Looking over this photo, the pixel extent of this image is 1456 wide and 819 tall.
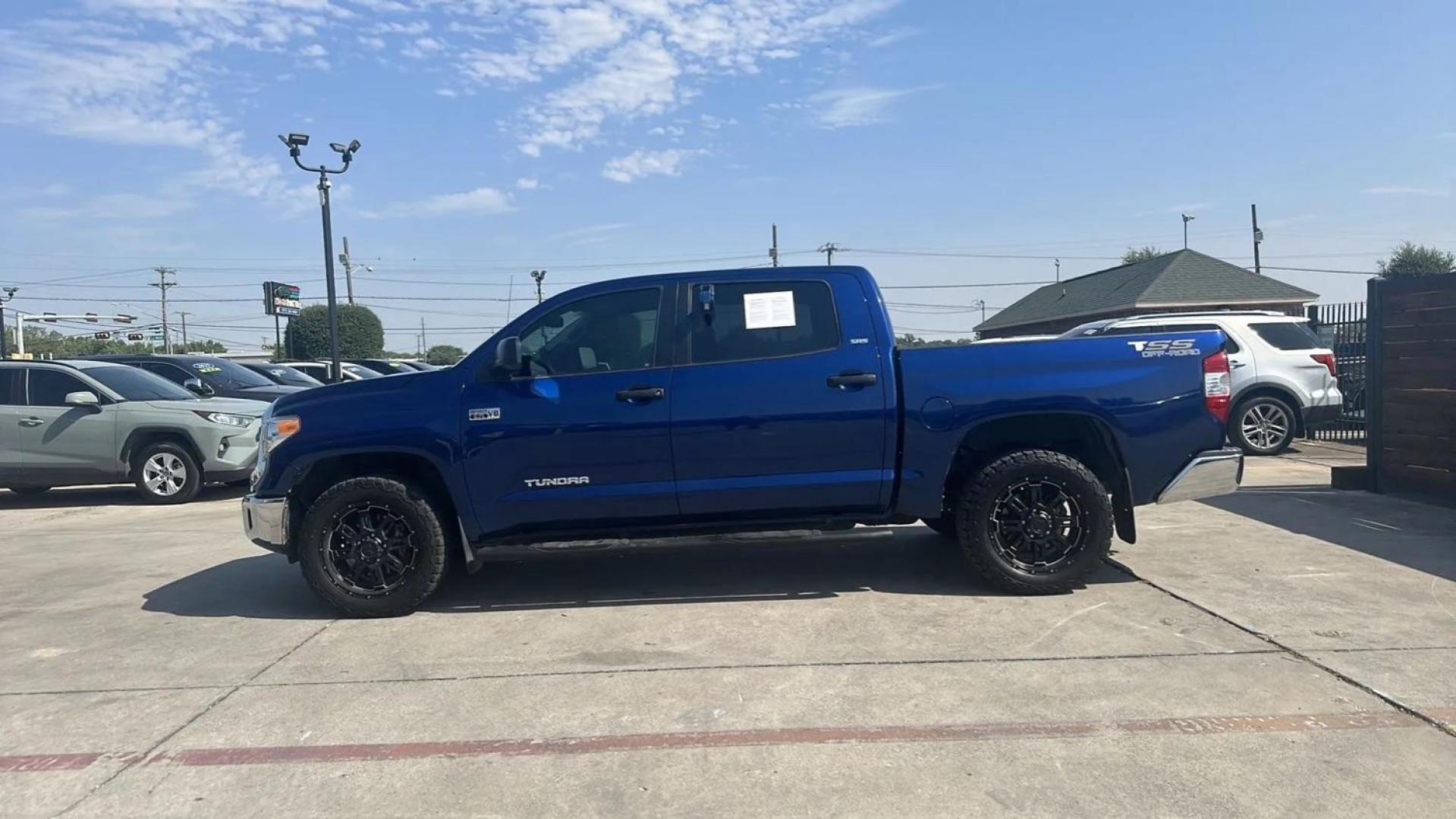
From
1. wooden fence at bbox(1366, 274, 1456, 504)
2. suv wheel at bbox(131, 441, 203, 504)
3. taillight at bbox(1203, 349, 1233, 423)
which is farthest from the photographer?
suv wheel at bbox(131, 441, 203, 504)

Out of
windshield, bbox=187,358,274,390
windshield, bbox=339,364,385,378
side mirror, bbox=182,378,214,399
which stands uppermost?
windshield, bbox=339,364,385,378

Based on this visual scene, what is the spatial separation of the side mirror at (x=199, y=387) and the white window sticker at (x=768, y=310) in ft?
30.5

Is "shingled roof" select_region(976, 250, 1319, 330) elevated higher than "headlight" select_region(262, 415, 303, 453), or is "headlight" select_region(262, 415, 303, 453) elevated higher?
"shingled roof" select_region(976, 250, 1319, 330)

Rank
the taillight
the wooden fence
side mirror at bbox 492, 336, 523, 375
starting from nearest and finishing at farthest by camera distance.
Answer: side mirror at bbox 492, 336, 523, 375, the taillight, the wooden fence

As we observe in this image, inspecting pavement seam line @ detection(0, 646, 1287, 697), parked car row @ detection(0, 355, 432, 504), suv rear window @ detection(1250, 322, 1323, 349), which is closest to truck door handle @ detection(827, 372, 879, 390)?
pavement seam line @ detection(0, 646, 1287, 697)

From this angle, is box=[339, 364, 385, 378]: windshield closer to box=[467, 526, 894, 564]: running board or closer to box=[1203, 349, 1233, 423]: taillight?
box=[467, 526, 894, 564]: running board

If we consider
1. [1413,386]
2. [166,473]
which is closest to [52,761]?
[166,473]

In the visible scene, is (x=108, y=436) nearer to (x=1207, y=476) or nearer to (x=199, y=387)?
(x=199, y=387)

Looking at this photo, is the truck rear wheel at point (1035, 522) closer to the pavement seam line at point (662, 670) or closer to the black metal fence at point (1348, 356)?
the pavement seam line at point (662, 670)

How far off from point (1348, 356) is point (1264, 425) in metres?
2.58

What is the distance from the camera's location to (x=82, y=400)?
10000 millimetres

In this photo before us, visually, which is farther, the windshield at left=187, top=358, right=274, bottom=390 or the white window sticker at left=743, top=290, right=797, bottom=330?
the windshield at left=187, top=358, right=274, bottom=390

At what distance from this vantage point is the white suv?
37.1 ft

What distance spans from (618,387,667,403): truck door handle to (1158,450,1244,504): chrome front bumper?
3.00 m
